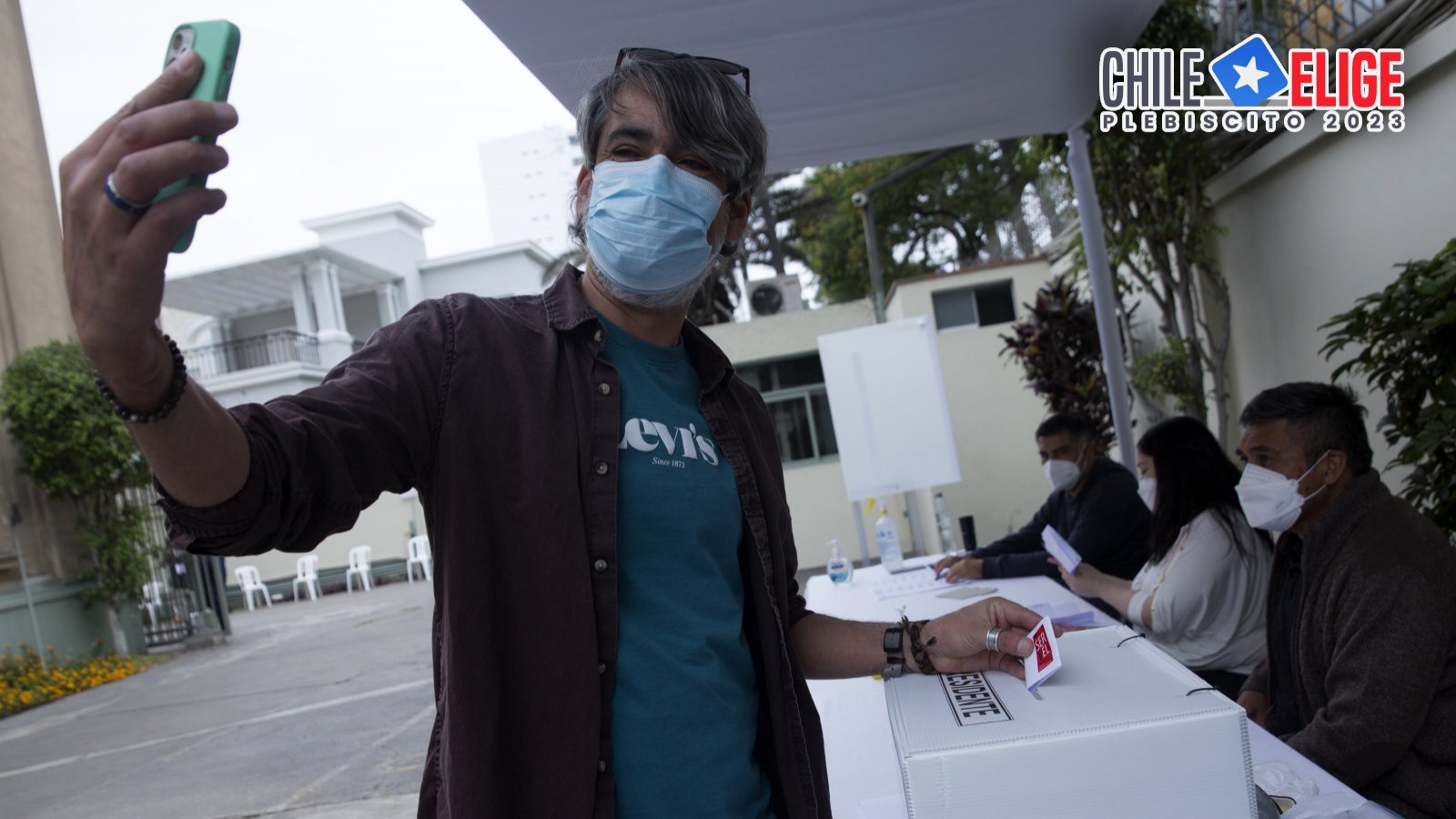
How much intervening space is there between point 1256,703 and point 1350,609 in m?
0.71

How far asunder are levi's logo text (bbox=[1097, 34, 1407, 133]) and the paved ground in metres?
4.89

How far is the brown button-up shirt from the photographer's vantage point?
3.22 feet

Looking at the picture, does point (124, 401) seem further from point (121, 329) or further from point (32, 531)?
point (32, 531)

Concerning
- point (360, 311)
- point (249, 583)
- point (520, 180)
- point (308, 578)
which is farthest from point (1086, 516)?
point (520, 180)

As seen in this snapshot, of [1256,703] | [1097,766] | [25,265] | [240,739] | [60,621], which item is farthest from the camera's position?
[60,621]

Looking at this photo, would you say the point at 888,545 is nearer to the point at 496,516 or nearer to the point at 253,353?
the point at 496,516

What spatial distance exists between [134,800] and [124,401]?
19.0 feet

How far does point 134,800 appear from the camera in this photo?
524 centimetres

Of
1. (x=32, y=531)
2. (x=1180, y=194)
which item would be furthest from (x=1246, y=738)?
(x=32, y=531)

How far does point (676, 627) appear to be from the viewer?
116 centimetres

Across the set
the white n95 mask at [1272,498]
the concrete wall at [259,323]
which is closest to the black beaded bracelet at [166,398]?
the white n95 mask at [1272,498]

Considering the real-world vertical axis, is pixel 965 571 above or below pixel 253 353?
below

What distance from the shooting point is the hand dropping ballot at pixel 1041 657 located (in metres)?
1.16

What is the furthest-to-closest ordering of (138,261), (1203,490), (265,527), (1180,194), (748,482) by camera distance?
(1180,194) → (1203,490) → (748,482) → (265,527) → (138,261)
